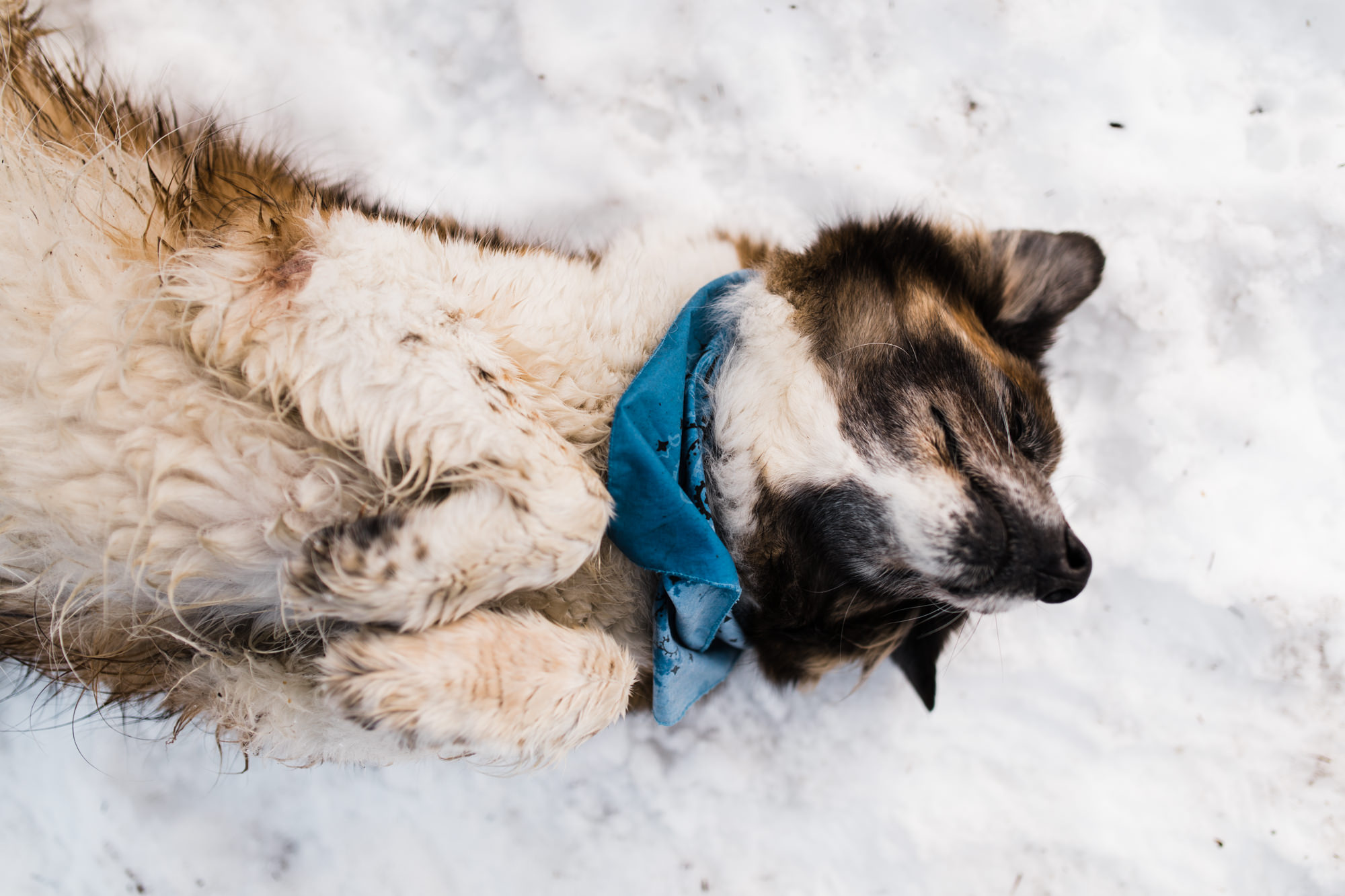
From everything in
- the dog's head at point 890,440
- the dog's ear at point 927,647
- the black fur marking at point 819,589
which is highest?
the dog's head at point 890,440

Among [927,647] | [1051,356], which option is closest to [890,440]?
[927,647]

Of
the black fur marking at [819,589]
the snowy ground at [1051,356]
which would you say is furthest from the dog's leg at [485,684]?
the snowy ground at [1051,356]

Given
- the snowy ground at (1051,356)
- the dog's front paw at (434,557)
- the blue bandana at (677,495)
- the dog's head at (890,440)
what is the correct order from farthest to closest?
the snowy ground at (1051,356) → the dog's head at (890,440) → the blue bandana at (677,495) → the dog's front paw at (434,557)

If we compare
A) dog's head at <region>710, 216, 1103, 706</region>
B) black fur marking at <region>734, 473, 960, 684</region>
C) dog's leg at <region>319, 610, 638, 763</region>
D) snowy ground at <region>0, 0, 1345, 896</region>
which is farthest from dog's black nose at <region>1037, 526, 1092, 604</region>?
dog's leg at <region>319, 610, 638, 763</region>

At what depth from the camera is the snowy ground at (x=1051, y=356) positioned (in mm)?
2709

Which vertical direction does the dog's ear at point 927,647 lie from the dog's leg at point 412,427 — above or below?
below

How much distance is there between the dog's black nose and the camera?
188cm

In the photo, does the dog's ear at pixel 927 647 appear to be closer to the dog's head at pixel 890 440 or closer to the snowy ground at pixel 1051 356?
the dog's head at pixel 890 440

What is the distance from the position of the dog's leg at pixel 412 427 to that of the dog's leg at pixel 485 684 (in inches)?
2.8

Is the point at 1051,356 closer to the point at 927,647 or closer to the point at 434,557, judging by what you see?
the point at 927,647

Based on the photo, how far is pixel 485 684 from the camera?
1.61 meters

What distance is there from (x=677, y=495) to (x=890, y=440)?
1.98 feet

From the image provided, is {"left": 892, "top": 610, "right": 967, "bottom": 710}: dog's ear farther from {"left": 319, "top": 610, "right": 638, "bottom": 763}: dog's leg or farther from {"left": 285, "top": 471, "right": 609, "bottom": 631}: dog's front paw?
{"left": 285, "top": 471, "right": 609, "bottom": 631}: dog's front paw

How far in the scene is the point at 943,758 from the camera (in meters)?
2.79
